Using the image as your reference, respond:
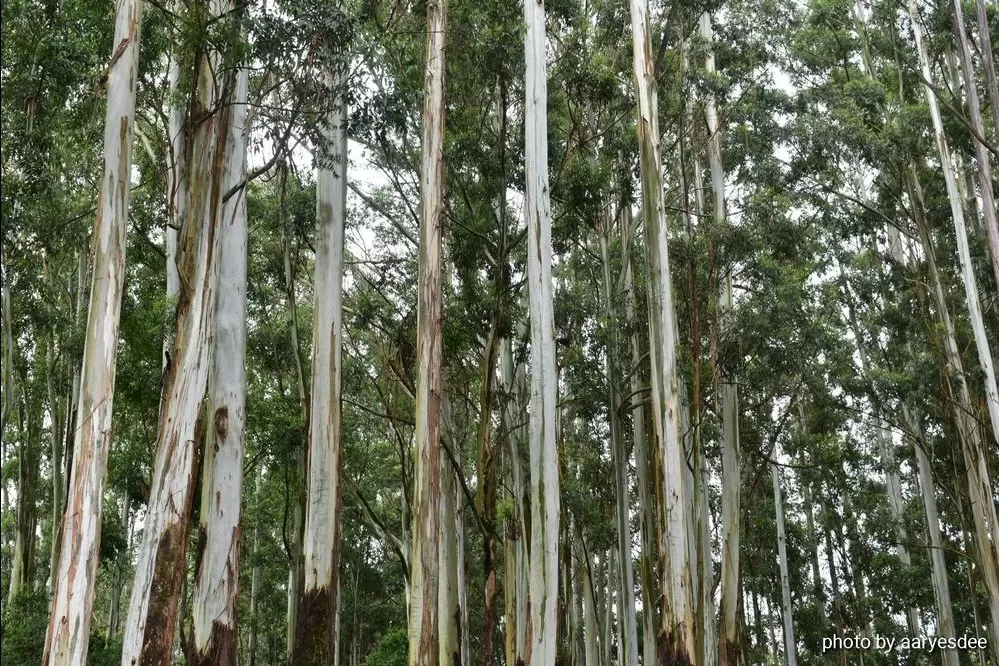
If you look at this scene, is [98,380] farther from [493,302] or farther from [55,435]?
[55,435]

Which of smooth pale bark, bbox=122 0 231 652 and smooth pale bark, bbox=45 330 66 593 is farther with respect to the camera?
smooth pale bark, bbox=45 330 66 593

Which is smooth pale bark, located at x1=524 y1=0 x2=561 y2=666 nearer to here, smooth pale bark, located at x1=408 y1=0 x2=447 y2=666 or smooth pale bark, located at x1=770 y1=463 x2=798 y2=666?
smooth pale bark, located at x1=408 y1=0 x2=447 y2=666

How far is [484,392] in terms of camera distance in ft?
39.5

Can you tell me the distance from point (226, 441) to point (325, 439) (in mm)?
1395

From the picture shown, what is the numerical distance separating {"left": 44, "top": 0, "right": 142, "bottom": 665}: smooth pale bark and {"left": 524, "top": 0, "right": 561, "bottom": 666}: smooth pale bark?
13.9 ft

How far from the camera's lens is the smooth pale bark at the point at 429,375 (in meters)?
8.58

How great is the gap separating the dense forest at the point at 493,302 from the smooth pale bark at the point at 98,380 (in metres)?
0.02

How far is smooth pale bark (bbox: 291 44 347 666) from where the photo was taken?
9.66 m

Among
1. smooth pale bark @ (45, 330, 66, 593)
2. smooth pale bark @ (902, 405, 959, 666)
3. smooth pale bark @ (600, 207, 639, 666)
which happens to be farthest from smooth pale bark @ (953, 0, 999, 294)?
smooth pale bark @ (45, 330, 66, 593)

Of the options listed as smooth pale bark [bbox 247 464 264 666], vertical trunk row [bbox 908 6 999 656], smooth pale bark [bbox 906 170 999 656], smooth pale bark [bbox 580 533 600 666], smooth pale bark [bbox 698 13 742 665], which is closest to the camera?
vertical trunk row [bbox 908 6 999 656]

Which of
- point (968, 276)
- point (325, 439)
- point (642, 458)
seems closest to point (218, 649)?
point (325, 439)

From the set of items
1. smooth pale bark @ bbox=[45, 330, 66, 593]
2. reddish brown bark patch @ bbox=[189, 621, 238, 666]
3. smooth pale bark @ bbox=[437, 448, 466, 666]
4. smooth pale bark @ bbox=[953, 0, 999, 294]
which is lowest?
reddish brown bark patch @ bbox=[189, 621, 238, 666]

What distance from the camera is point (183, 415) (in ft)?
24.9

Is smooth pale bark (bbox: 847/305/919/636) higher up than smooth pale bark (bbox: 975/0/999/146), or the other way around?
smooth pale bark (bbox: 975/0/999/146)
